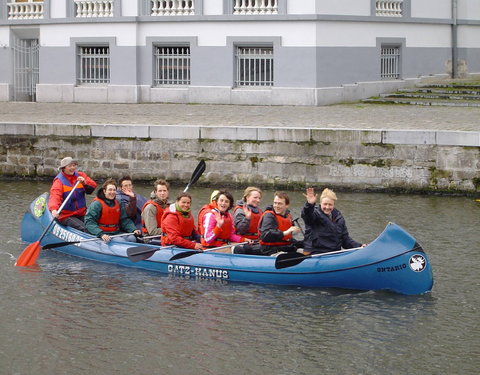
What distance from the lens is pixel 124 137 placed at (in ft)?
64.8

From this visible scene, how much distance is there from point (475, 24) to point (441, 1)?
1.29 meters

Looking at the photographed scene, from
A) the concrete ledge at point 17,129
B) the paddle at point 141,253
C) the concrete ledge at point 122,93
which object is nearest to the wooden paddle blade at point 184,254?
the paddle at point 141,253

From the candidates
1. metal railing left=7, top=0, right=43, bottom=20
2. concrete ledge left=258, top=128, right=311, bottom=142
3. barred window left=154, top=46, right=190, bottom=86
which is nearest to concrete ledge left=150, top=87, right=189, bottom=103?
barred window left=154, top=46, right=190, bottom=86

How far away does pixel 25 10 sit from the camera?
27.3 metres

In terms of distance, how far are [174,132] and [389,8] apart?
29.8 feet

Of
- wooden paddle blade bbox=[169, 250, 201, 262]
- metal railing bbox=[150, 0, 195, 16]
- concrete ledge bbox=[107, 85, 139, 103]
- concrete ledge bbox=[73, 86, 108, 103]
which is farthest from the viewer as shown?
concrete ledge bbox=[73, 86, 108, 103]

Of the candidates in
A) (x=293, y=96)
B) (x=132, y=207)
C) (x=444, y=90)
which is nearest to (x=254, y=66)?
(x=293, y=96)

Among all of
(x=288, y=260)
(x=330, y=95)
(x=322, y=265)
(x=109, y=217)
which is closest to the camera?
(x=322, y=265)

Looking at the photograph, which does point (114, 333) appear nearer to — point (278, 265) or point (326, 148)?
point (278, 265)

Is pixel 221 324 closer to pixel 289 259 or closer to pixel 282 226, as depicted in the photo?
pixel 289 259

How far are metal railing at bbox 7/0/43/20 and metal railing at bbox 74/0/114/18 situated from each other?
112cm

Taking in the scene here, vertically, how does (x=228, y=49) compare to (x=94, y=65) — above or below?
above

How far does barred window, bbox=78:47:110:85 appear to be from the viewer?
26.4 m

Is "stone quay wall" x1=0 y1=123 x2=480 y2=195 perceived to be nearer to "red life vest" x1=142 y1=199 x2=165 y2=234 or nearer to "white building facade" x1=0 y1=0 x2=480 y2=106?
"red life vest" x1=142 y1=199 x2=165 y2=234
